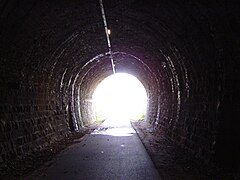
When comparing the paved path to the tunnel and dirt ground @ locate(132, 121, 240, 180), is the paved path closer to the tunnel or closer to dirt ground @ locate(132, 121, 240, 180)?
dirt ground @ locate(132, 121, 240, 180)

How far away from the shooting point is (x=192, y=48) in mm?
9477

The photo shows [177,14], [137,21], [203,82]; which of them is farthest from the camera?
[137,21]

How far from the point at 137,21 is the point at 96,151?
14.4ft

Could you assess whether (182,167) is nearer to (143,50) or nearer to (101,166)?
(101,166)

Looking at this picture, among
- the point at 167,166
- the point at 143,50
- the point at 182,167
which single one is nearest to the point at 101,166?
the point at 167,166

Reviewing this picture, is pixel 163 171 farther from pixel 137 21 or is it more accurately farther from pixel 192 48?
pixel 137 21

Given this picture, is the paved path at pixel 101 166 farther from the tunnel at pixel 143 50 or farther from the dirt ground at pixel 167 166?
the tunnel at pixel 143 50

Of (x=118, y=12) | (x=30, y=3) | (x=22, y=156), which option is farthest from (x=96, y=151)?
(x=30, y=3)

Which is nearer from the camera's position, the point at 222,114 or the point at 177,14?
the point at 222,114

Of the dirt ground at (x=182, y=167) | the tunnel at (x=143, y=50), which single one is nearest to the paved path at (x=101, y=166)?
the dirt ground at (x=182, y=167)

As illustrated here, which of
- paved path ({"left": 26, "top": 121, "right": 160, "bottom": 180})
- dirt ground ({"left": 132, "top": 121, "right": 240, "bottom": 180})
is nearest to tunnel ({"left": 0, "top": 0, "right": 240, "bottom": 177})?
dirt ground ({"left": 132, "top": 121, "right": 240, "bottom": 180})

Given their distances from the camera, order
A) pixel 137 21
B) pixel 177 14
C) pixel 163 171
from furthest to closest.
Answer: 1. pixel 137 21
2. pixel 177 14
3. pixel 163 171

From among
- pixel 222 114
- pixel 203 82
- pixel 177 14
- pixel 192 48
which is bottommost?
pixel 222 114

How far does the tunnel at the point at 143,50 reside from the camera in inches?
291
